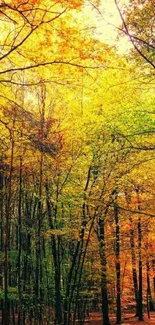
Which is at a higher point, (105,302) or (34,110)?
(34,110)

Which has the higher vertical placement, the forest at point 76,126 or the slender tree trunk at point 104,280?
the forest at point 76,126

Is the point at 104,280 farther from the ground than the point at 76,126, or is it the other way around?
the point at 76,126

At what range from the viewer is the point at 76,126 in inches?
506

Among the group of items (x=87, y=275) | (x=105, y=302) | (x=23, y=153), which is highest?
(x=23, y=153)

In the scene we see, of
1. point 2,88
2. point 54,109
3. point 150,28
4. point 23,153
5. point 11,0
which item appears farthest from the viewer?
point 54,109

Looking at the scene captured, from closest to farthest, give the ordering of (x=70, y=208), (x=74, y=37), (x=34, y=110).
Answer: (x=74, y=37) → (x=34, y=110) → (x=70, y=208)

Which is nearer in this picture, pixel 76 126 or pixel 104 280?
pixel 76 126

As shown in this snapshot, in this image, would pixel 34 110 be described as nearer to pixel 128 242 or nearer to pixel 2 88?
pixel 2 88

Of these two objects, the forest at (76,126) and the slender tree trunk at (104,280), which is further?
the slender tree trunk at (104,280)

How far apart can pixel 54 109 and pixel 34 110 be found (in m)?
1.18

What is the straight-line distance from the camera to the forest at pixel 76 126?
5016mm

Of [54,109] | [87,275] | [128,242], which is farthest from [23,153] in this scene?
[128,242]

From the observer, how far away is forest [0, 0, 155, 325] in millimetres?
5016

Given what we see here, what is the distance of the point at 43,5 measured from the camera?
4.34 meters
